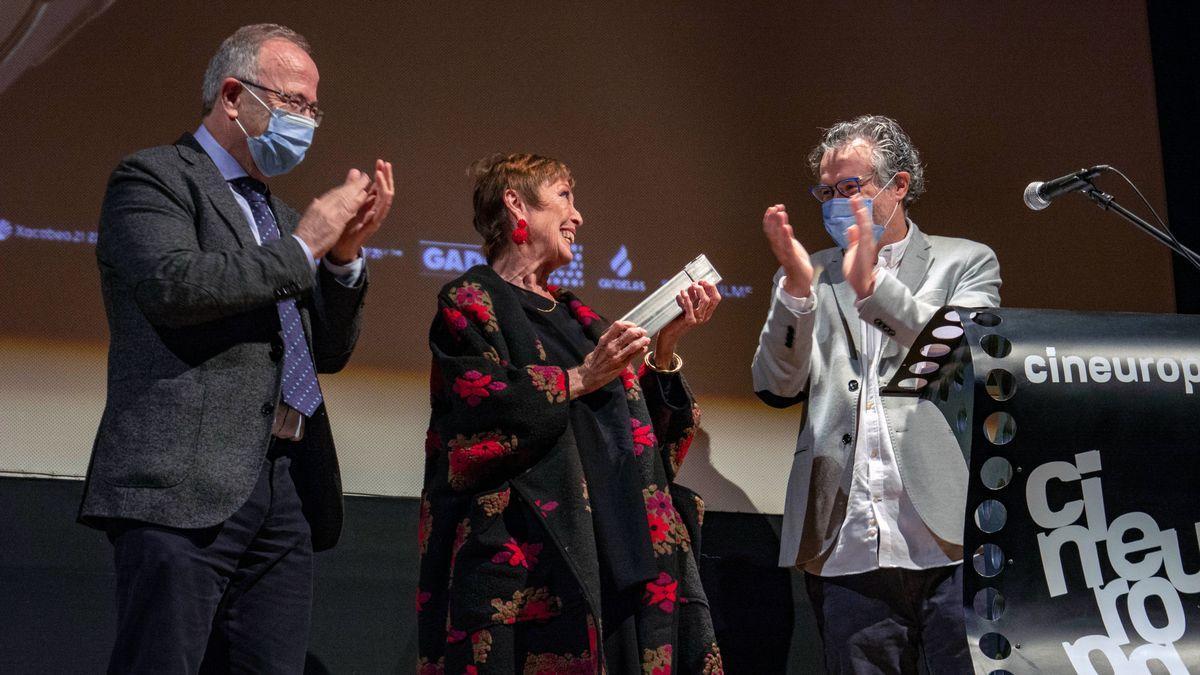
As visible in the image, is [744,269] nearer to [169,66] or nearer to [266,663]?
[169,66]

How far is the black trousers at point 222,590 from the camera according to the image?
71.1 inches

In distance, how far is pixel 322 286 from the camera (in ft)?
7.18

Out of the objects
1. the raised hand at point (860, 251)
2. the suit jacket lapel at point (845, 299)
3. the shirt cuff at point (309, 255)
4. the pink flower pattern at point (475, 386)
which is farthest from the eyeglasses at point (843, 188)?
the shirt cuff at point (309, 255)

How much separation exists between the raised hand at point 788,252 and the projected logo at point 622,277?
2.56 feet

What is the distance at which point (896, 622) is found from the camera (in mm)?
2646

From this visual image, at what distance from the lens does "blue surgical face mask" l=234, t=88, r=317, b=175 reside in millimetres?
2145

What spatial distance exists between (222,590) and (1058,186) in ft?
5.84

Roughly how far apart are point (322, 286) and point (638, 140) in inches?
61.4

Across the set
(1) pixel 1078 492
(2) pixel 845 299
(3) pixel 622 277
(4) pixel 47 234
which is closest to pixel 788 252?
(2) pixel 845 299

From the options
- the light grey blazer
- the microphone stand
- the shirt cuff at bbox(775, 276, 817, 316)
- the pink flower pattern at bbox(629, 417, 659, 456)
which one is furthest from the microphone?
the pink flower pattern at bbox(629, 417, 659, 456)

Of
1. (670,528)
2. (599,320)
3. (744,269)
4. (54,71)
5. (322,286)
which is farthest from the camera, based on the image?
(744,269)

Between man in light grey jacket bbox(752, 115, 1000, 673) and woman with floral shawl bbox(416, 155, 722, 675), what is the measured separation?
0.33 meters

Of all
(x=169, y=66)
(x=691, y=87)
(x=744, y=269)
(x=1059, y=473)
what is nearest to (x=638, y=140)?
(x=691, y=87)

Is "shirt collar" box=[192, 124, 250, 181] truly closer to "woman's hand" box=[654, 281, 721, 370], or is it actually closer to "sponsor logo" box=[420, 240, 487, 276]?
"woman's hand" box=[654, 281, 721, 370]
